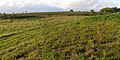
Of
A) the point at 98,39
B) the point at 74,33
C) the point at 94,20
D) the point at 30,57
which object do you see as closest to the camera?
the point at 30,57

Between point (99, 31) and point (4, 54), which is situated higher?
point (99, 31)

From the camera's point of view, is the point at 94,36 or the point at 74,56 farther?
the point at 94,36

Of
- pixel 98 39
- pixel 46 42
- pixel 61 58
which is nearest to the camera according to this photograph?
pixel 61 58

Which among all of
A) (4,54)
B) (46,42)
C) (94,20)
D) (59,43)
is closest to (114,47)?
(59,43)

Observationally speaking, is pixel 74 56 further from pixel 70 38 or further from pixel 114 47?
pixel 70 38

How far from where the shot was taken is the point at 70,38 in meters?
21.5

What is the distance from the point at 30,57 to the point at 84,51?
13.1 feet

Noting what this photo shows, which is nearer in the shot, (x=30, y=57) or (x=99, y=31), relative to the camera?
(x=30, y=57)

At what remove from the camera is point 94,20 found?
30203 mm

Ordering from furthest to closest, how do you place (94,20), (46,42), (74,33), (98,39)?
(94,20) < (74,33) < (46,42) < (98,39)

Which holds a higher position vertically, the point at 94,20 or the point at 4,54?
the point at 94,20

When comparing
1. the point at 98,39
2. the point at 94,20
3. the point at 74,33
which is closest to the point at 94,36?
the point at 98,39

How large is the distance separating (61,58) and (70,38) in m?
5.08

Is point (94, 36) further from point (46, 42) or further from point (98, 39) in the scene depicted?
point (46, 42)
